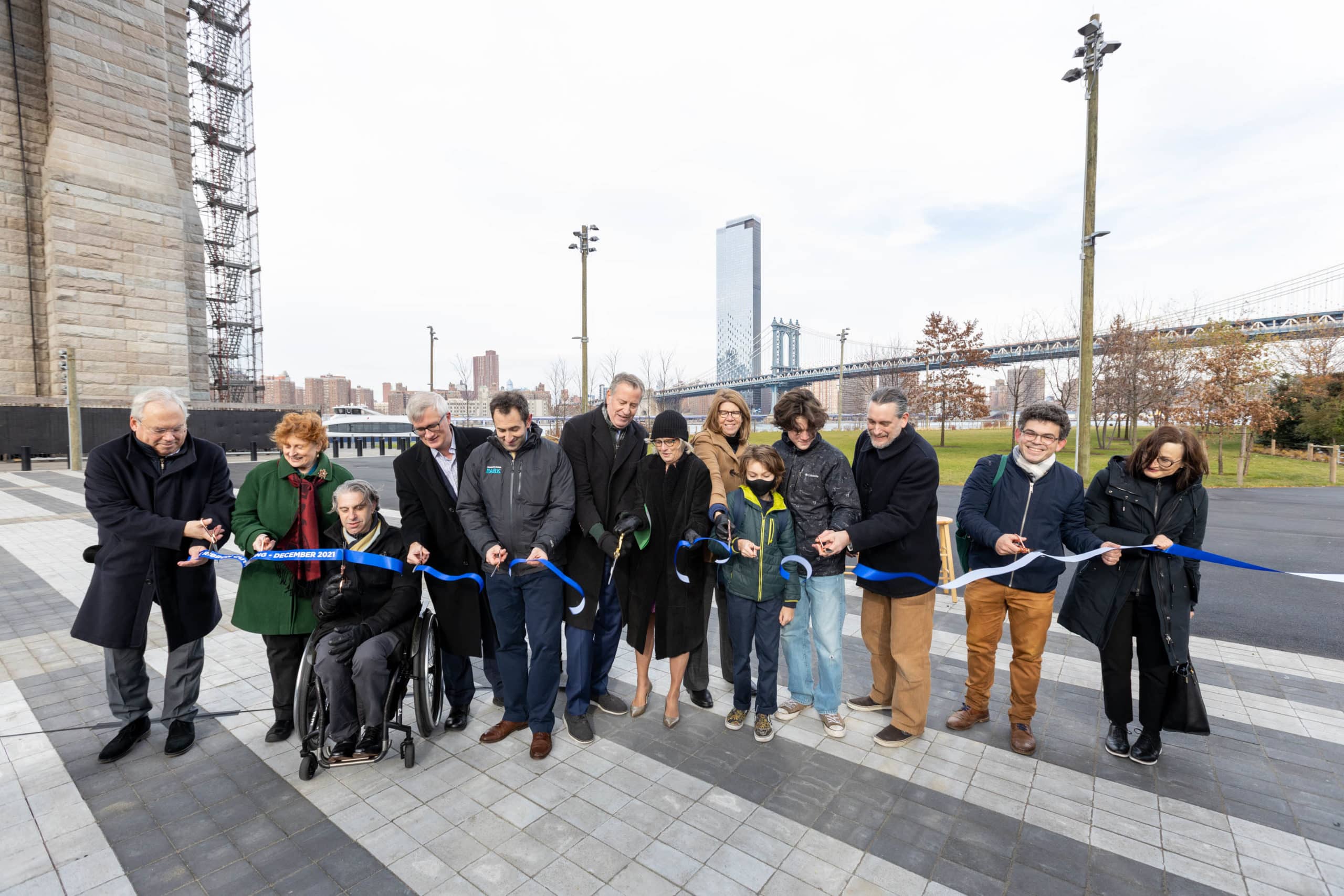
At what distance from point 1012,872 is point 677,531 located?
2152 millimetres

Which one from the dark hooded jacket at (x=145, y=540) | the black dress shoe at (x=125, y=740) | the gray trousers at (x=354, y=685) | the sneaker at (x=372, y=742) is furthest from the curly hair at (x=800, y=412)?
the black dress shoe at (x=125, y=740)

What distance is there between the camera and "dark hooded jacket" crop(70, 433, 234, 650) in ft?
10.2

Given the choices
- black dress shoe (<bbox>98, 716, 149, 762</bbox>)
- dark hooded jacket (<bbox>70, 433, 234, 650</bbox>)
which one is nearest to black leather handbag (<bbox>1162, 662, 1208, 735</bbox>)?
dark hooded jacket (<bbox>70, 433, 234, 650</bbox>)

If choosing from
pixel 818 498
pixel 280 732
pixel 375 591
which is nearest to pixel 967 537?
pixel 818 498

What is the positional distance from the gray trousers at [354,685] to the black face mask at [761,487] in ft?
7.07

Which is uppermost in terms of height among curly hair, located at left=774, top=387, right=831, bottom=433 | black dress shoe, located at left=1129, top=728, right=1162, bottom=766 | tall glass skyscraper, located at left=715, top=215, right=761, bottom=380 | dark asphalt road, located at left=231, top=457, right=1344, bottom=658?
tall glass skyscraper, located at left=715, top=215, right=761, bottom=380

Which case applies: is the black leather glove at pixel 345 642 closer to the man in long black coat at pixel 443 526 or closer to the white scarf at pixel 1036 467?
the man in long black coat at pixel 443 526

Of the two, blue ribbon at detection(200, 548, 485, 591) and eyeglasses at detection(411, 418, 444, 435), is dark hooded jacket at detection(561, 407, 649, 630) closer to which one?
eyeglasses at detection(411, 418, 444, 435)

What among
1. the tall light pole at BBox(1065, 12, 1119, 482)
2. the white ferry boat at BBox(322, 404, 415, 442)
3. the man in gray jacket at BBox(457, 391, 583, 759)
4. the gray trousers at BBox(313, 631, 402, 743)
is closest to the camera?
the gray trousers at BBox(313, 631, 402, 743)

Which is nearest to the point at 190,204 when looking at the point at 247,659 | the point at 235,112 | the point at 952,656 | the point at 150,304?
the point at 150,304

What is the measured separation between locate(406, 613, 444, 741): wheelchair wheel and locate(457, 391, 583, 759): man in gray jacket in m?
0.36

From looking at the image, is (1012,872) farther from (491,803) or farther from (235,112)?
(235,112)

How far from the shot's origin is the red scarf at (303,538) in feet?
10.9

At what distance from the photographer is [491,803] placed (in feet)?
9.45
